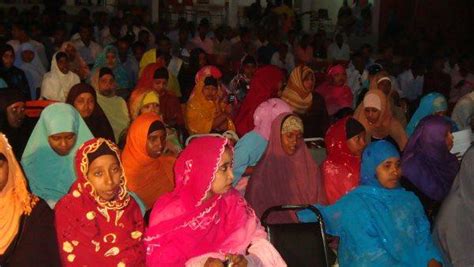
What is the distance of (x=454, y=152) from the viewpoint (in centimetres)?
655

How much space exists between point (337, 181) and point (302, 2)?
1433cm

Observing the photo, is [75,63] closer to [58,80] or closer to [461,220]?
[58,80]

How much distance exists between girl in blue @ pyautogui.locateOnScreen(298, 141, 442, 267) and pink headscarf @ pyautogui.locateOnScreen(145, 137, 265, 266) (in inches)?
28.6

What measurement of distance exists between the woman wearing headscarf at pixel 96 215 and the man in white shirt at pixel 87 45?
26.9 ft

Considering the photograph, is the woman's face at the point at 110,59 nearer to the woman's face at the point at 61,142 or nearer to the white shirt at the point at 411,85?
the white shirt at the point at 411,85

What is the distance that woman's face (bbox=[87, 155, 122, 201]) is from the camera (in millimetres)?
3754

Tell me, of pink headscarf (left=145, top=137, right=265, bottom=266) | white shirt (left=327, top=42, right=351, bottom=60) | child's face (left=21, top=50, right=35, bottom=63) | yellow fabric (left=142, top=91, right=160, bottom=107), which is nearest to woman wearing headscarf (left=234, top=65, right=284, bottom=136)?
yellow fabric (left=142, top=91, right=160, bottom=107)

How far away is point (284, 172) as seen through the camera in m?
5.33

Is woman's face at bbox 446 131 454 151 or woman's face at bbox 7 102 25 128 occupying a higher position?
woman's face at bbox 7 102 25 128

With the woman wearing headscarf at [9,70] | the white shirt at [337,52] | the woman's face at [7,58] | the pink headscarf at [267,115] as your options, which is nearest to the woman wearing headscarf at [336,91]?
the pink headscarf at [267,115]

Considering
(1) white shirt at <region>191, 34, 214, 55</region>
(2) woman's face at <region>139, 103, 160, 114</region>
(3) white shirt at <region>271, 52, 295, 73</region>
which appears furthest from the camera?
(1) white shirt at <region>191, 34, 214, 55</region>

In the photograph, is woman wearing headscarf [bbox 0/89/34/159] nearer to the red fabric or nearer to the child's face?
the red fabric

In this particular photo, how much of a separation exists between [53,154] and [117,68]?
17.6ft

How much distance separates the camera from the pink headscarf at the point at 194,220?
148 inches
